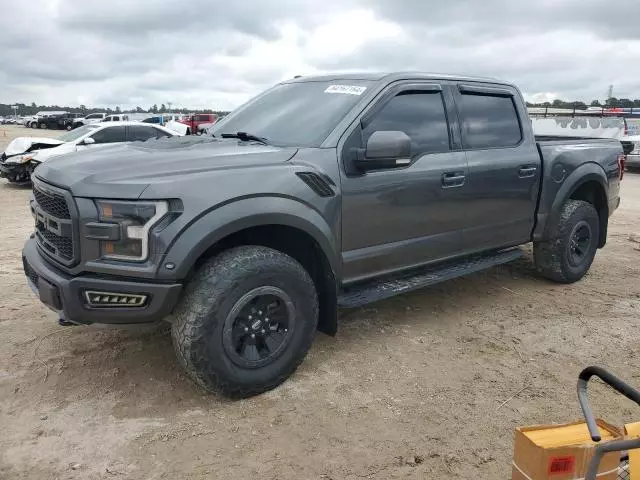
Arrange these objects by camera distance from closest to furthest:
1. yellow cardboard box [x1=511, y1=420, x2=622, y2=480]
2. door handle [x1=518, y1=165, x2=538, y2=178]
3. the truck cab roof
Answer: yellow cardboard box [x1=511, y1=420, x2=622, y2=480], the truck cab roof, door handle [x1=518, y1=165, x2=538, y2=178]

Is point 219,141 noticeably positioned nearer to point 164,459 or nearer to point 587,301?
point 164,459

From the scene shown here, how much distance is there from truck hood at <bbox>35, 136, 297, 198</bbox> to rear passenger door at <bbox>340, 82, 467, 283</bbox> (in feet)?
1.85

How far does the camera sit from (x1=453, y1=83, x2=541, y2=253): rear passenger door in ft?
15.1

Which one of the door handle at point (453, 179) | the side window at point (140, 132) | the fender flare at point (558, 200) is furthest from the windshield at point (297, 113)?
the side window at point (140, 132)

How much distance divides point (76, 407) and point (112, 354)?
2.24 feet

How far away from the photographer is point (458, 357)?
13.4 ft

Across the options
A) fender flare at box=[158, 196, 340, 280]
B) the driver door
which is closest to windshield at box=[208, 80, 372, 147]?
fender flare at box=[158, 196, 340, 280]

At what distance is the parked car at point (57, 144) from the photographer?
1253 cm

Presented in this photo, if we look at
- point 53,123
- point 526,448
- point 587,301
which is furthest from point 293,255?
point 53,123

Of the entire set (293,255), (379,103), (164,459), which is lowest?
(164,459)

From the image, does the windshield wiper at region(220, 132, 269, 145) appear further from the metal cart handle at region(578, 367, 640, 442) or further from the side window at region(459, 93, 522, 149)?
the metal cart handle at region(578, 367, 640, 442)

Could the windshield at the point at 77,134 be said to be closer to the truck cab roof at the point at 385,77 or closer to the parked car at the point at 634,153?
the truck cab roof at the point at 385,77

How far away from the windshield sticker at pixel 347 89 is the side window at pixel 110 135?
1029cm

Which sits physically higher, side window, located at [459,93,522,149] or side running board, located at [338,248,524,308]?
side window, located at [459,93,522,149]
